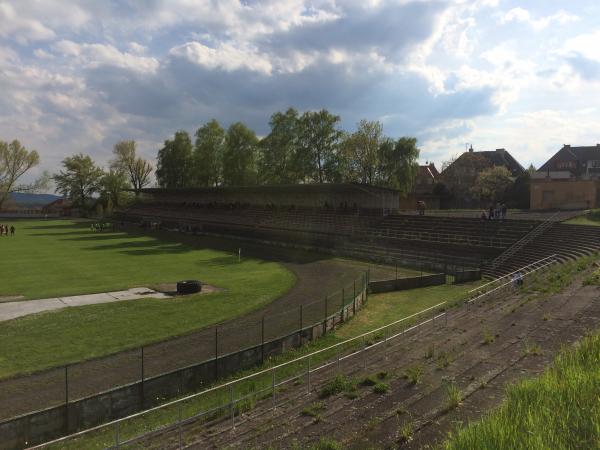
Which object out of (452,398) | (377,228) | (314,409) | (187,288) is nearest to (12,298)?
(187,288)

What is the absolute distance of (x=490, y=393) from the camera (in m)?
10.6

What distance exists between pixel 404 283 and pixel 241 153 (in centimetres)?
5673

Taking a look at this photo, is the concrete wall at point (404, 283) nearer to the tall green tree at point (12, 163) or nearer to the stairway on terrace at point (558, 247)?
the stairway on terrace at point (558, 247)

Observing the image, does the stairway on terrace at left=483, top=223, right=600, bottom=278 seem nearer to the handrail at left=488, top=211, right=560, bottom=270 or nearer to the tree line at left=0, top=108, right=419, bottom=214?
the handrail at left=488, top=211, right=560, bottom=270

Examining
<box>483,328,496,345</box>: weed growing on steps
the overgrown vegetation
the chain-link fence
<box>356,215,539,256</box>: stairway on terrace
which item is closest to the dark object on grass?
the chain-link fence

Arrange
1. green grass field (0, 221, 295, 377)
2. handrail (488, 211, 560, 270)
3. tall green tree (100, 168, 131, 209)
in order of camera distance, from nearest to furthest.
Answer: green grass field (0, 221, 295, 377)
handrail (488, 211, 560, 270)
tall green tree (100, 168, 131, 209)

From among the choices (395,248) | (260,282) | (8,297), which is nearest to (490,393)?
(260,282)

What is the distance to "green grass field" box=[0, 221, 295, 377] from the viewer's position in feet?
54.4

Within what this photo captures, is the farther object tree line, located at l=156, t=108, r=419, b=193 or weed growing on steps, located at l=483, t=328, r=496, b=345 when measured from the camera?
tree line, located at l=156, t=108, r=419, b=193

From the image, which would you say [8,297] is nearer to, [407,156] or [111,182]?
[407,156]

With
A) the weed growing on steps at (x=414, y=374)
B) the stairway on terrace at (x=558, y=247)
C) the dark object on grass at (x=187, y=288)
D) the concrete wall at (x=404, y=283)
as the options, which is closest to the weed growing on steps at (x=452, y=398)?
the weed growing on steps at (x=414, y=374)

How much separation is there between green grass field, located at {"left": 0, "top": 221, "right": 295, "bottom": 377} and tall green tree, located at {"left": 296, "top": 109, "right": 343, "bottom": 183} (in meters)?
24.2

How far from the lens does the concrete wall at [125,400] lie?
10.2 m

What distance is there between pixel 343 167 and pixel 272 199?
11950 mm
